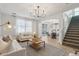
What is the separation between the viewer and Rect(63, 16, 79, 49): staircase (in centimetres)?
223

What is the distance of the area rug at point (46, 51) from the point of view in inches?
87.6

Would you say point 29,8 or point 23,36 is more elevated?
point 29,8

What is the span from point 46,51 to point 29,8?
3.53 feet

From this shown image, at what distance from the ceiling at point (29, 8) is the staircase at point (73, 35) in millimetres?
360

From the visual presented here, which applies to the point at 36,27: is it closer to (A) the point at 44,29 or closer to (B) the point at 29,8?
(A) the point at 44,29

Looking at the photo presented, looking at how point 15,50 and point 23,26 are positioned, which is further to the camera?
point 23,26

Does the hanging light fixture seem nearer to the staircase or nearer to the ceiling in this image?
the ceiling

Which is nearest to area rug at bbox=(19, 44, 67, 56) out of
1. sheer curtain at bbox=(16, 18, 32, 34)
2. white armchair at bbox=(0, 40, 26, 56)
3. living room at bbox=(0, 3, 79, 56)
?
living room at bbox=(0, 3, 79, 56)

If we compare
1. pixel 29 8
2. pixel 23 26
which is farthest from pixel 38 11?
pixel 23 26

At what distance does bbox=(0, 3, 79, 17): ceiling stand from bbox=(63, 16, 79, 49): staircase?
36cm

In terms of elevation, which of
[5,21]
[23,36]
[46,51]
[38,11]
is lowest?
[46,51]

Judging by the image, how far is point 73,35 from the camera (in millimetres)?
2295

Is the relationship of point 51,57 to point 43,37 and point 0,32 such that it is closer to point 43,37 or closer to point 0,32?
point 43,37

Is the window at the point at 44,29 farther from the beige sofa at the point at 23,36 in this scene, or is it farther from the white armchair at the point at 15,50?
the white armchair at the point at 15,50
